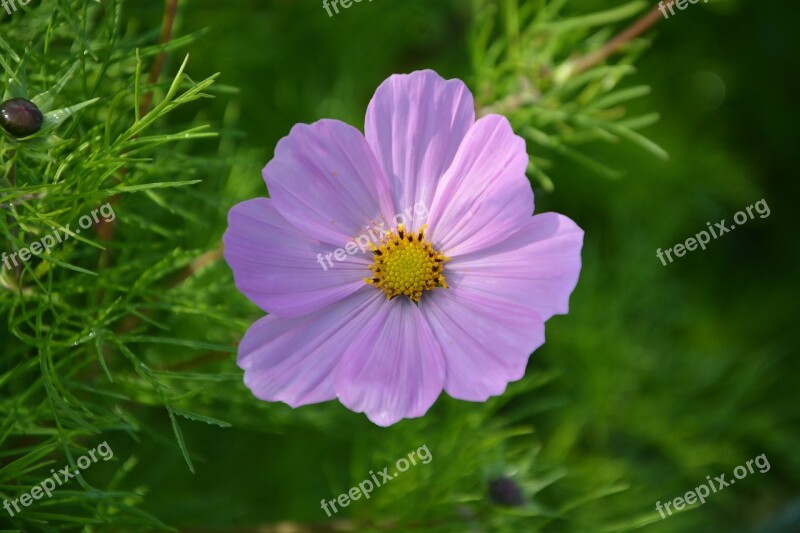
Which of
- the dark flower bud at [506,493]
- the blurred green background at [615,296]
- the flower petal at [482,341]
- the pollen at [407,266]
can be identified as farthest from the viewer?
the blurred green background at [615,296]

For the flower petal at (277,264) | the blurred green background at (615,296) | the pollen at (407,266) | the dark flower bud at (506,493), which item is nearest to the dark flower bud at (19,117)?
the flower petal at (277,264)

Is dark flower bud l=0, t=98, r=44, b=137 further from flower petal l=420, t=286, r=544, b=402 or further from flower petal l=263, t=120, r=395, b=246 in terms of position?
flower petal l=420, t=286, r=544, b=402

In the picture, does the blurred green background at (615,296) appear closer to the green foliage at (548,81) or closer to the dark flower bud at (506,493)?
the dark flower bud at (506,493)

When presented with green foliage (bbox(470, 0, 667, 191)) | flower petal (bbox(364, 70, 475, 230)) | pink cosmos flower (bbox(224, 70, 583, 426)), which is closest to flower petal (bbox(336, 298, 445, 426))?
pink cosmos flower (bbox(224, 70, 583, 426))

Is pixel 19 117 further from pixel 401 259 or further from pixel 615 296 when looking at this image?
pixel 615 296

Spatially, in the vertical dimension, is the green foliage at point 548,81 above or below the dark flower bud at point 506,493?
above

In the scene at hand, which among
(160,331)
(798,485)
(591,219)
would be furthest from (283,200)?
(798,485)

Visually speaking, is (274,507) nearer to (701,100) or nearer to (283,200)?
(283,200)
